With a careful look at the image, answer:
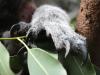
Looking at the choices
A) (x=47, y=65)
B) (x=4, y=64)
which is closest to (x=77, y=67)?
(x=47, y=65)

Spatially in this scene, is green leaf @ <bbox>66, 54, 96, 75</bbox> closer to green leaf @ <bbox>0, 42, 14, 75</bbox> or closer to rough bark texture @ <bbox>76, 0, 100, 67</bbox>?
rough bark texture @ <bbox>76, 0, 100, 67</bbox>

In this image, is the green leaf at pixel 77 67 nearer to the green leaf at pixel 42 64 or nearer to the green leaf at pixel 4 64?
the green leaf at pixel 42 64

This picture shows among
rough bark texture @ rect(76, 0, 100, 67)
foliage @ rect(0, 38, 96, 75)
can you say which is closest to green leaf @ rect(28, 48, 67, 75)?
foliage @ rect(0, 38, 96, 75)

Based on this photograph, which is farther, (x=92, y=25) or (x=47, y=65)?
(x=92, y=25)

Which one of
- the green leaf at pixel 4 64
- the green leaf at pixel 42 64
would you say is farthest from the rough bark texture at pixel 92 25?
the green leaf at pixel 4 64

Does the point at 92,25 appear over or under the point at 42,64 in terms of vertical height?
over

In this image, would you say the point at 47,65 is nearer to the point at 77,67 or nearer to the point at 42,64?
the point at 42,64

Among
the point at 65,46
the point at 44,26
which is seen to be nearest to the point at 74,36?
the point at 65,46
